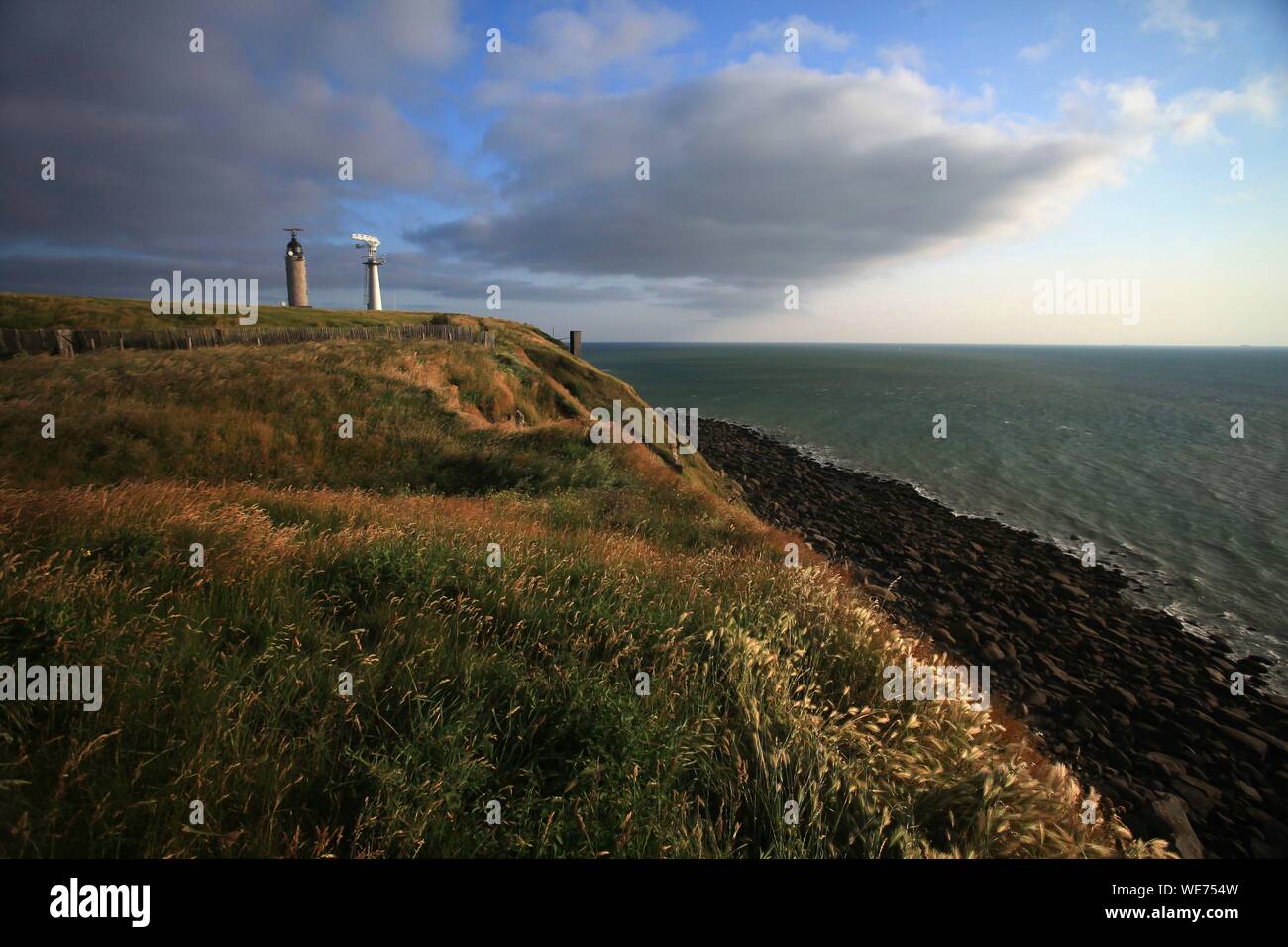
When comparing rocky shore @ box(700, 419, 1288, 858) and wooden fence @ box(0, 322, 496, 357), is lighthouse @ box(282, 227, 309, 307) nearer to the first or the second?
wooden fence @ box(0, 322, 496, 357)

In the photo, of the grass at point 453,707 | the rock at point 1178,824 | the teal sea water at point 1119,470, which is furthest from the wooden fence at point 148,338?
the rock at point 1178,824

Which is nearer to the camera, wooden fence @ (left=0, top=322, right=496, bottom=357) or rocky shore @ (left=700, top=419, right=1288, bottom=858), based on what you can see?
rocky shore @ (left=700, top=419, right=1288, bottom=858)

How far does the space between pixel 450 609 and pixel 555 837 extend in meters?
2.79

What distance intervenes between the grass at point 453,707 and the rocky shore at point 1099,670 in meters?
8.13

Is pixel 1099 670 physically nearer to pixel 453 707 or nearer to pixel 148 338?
pixel 453 707

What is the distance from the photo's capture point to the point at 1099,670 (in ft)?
51.5

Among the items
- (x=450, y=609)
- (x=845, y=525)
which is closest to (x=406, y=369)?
(x=450, y=609)

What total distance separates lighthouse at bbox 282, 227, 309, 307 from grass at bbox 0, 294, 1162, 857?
69.0 metres

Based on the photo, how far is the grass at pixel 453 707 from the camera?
9.86ft

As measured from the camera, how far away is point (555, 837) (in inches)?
123

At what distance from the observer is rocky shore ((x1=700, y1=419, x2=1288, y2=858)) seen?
1076cm

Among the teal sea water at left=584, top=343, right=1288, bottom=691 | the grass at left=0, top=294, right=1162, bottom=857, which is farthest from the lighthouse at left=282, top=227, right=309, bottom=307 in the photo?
the grass at left=0, top=294, right=1162, bottom=857

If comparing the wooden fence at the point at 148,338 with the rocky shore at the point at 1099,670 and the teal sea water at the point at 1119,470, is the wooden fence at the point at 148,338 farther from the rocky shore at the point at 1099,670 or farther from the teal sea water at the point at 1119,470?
the teal sea water at the point at 1119,470
